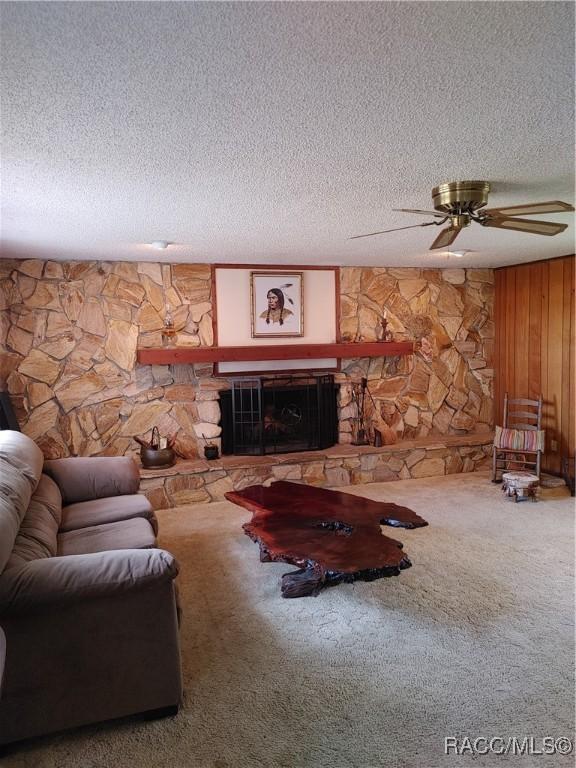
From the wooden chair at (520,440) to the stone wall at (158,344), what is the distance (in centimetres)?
53

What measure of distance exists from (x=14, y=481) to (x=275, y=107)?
1.96 metres

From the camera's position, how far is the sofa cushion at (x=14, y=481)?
192 cm

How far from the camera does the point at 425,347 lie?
575cm

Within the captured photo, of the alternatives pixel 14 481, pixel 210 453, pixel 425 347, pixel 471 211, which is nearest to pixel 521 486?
pixel 425 347

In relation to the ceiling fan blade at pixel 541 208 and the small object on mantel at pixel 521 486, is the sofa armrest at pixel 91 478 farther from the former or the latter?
the small object on mantel at pixel 521 486

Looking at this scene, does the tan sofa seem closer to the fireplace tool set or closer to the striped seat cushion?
the fireplace tool set

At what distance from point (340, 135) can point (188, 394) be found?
3.47 metres

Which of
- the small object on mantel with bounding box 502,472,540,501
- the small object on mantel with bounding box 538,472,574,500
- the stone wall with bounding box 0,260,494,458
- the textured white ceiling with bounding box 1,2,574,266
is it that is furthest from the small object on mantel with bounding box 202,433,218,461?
the small object on mantel with bounding box 538,472,574,500

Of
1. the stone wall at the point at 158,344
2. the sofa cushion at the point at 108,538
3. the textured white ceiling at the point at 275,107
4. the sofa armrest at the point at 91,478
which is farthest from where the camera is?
the stone wall at the point at 158,344

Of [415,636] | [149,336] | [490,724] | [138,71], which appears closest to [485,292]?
[149,336]

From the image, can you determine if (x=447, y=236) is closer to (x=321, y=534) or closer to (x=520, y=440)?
(x=321, y=534)

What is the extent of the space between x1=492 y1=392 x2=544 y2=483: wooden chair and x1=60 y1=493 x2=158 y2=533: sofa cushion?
3521mm

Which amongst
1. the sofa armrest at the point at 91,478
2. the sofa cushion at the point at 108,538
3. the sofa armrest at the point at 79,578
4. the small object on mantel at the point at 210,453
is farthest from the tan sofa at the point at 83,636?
the small object on mantel at the point at 210,453

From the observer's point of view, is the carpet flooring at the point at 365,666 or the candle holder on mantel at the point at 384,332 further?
the candle holder on mantel at the point at 384,332
